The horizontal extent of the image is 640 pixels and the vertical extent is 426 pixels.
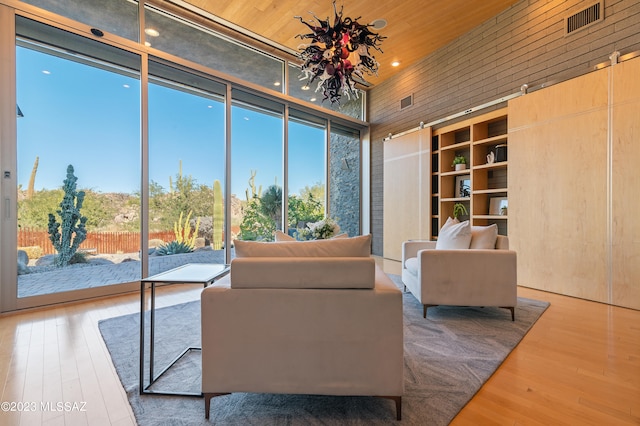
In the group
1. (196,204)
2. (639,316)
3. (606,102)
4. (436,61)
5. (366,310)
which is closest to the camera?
(366,310)

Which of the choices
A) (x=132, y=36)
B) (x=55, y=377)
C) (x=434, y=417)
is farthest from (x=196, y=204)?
(x=434, y=417)

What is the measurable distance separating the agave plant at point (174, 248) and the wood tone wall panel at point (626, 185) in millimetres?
5079

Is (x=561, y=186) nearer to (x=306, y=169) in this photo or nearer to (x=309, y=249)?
(x=309, y=249)

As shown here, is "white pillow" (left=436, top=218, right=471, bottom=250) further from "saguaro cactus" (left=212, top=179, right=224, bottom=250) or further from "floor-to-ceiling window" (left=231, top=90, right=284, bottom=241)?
"saguaro cactus" (left=212, top=179, right=224, bottom=250)

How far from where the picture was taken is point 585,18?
351 cm

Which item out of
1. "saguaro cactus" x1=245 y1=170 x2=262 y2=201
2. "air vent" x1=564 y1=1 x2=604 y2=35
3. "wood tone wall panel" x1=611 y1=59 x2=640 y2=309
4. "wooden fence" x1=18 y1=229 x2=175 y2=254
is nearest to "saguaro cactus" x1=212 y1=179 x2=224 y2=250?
"saguaro cactus" x1=245 y1=170 x2=262 y2=201

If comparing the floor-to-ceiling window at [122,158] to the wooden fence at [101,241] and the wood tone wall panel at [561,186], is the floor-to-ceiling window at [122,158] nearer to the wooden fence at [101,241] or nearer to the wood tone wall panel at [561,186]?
the wooden fence at [101,241]

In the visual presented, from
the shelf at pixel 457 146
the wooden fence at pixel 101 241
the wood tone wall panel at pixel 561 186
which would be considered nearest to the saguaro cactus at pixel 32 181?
the wooden fence at pixel 101 241

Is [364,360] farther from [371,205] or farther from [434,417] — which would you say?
[371,205]

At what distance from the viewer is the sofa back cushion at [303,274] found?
1.43 metres

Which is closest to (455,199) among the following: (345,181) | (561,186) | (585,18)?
(561,186)

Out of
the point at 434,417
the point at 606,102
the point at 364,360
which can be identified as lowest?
the point at 434,417

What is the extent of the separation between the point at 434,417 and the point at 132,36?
4.89 m

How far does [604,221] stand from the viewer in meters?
3.20
